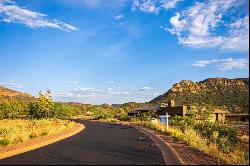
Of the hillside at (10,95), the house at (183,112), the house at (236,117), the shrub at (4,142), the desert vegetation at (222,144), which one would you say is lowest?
the shrub at (4,142)

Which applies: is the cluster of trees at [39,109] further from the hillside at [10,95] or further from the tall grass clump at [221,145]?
the hillside at [10,95]

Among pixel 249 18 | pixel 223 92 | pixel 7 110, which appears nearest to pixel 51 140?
pixel 249 18

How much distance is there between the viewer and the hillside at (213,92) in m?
87.2

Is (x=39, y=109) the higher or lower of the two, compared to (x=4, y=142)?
higher

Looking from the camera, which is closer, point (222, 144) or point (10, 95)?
point (222, 144)

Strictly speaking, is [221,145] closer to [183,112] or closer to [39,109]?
[183,112]

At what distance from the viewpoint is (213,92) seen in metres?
103

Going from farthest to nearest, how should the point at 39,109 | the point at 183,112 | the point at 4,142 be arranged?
the point at 39,109 < the point at 183,112 < the point at 4,142

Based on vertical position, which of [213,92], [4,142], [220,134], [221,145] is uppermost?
[213,92]

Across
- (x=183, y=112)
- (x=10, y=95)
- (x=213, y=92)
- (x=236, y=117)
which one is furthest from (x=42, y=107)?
(x=10, y=95)

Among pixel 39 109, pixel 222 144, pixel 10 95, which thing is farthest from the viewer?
pixel 10 95

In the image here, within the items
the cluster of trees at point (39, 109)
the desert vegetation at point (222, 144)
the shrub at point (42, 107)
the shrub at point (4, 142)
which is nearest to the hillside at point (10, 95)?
the cluster of trees at point (39, 109)

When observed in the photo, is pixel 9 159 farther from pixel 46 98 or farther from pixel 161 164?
pixel 46 98

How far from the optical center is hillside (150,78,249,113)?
286ft
